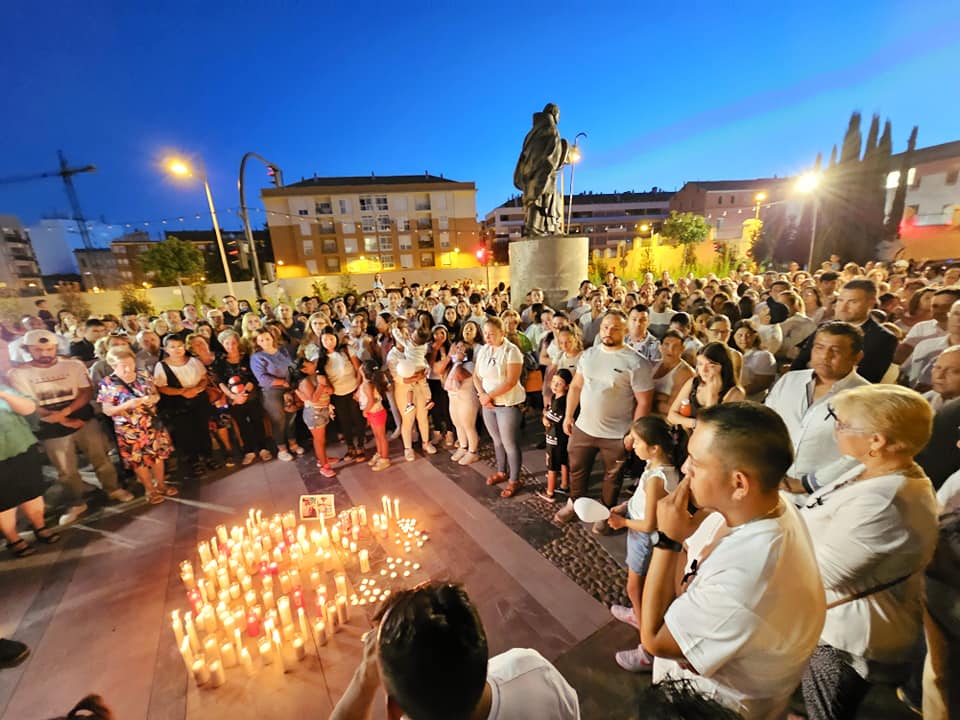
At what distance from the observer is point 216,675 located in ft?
8.80

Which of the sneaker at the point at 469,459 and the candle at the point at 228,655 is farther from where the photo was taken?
the sneaker at the point at 469,459

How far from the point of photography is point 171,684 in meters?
2.72

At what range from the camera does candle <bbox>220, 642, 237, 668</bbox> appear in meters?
2.81

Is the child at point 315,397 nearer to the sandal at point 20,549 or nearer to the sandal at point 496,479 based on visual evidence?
the sandal at point 496,479

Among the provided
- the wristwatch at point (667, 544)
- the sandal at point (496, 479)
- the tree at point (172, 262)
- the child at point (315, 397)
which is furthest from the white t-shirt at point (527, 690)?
the tree at point (172, 262)

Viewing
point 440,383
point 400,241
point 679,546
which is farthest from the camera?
point 400,241

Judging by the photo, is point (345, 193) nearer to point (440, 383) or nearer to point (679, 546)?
point (440, 383)

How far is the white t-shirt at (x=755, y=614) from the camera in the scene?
4.06ft

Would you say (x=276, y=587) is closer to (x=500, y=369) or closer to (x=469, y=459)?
(x=469, y=459)

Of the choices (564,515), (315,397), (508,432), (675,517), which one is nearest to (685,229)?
(508,432)

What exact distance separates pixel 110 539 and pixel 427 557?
11.7 feet

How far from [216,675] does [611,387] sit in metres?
3.75

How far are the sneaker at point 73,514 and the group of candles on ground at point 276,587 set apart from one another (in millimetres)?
2112

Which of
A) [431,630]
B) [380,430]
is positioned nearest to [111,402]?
[380,430]
